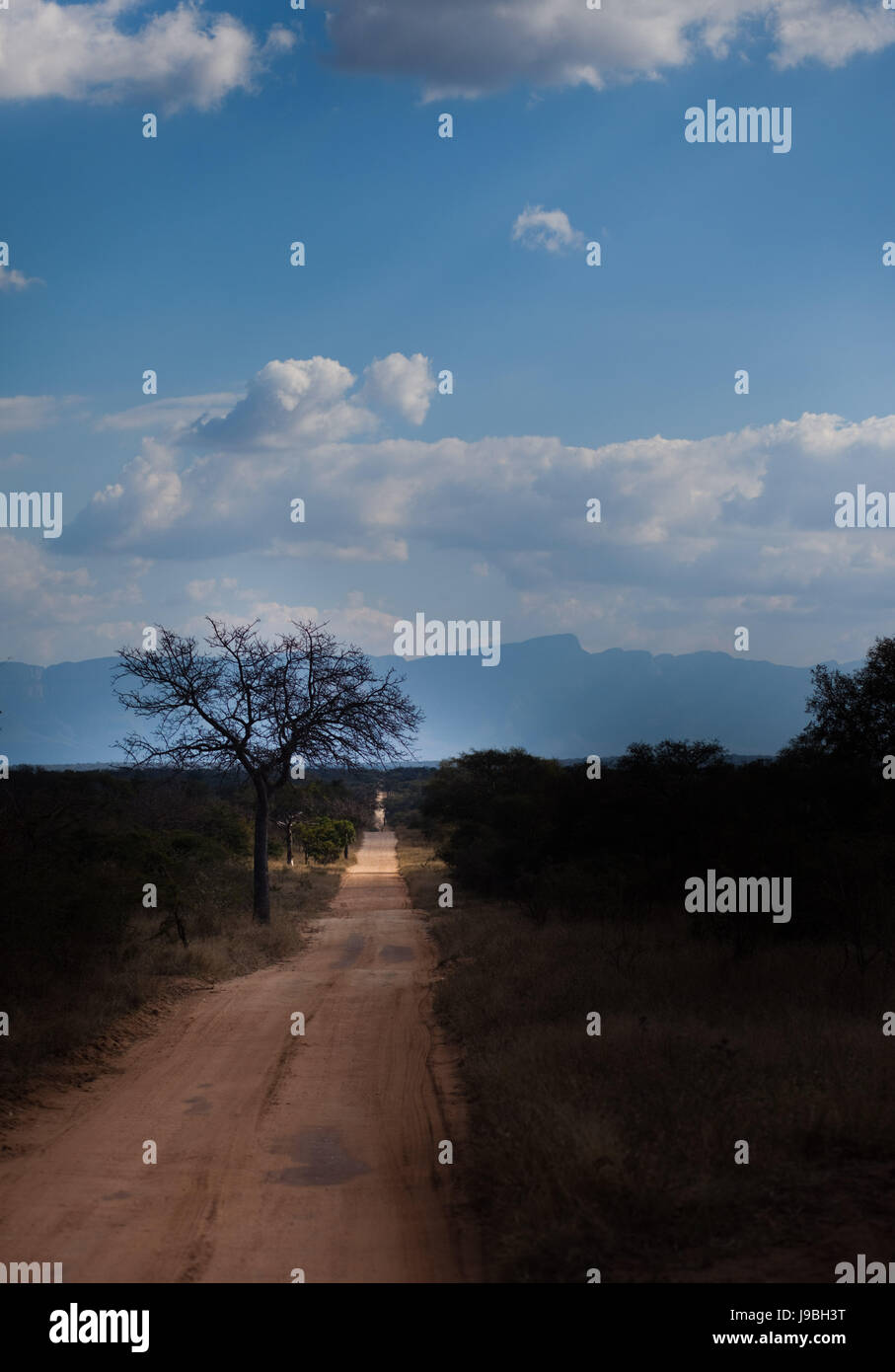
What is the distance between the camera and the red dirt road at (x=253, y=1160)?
6223 millimetres

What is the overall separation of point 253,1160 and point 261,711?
16.1m

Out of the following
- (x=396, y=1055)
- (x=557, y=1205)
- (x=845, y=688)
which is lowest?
(x=396, y=1055)

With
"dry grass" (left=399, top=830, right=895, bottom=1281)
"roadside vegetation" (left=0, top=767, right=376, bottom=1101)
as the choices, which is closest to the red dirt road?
"dry grass" (left=399, top=830, right=895, bottom=1281)

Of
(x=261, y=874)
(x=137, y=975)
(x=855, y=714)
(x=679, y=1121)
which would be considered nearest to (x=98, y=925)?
(x=137, y=975)

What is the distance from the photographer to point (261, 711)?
23.6m

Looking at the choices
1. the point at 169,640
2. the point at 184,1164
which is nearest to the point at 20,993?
the point at 184,1164

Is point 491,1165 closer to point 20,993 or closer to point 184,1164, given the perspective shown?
point 184,1164

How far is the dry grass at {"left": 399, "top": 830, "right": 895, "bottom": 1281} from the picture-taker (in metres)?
6.00

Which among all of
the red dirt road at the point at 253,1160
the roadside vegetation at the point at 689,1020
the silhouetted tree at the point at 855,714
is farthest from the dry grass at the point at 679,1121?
the silhouetted tree at the point at 855,714

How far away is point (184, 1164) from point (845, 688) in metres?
21.7

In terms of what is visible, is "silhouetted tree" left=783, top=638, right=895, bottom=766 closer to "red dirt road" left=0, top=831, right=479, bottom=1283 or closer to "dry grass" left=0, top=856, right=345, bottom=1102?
"dry grass" left=0, top=856, right=345, bottom=1102

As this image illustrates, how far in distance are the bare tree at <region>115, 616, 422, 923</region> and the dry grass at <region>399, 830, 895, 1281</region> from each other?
1113 cm

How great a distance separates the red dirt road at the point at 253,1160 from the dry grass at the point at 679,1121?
1.73ft
